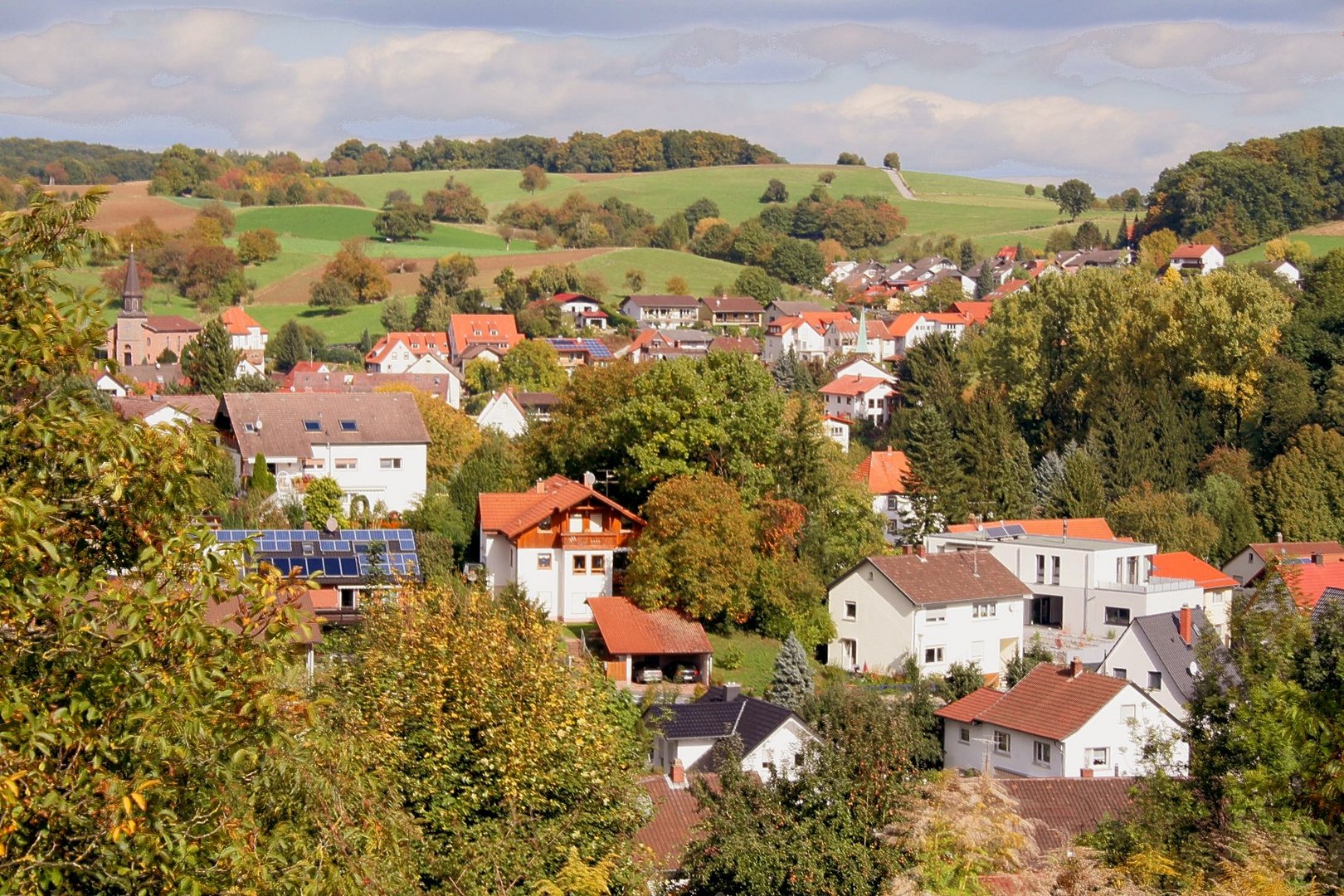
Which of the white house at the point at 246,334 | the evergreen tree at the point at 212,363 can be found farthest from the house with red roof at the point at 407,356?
the evergreen tree at the point at 212,363

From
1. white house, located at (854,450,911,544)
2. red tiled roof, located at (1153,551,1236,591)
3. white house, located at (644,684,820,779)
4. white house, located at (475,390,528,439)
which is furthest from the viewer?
white house, located at (475,390,528,439)

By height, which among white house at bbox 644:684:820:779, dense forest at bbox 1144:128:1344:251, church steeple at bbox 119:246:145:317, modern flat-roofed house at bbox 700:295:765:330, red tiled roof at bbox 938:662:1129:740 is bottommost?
red tiled roof at bbox 938:662:1129:740

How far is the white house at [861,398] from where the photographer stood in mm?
73938

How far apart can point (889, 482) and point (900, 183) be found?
131 meters

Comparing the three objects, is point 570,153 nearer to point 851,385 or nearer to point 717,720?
point 851,385

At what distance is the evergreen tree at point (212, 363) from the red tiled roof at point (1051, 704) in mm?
39011

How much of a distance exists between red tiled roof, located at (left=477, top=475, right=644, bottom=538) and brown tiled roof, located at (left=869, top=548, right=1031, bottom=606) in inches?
258

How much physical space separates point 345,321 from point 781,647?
7514cm

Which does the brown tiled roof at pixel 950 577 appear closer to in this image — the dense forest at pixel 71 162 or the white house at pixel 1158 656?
the white house at pixel 1158 656

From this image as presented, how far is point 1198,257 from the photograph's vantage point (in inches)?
4085

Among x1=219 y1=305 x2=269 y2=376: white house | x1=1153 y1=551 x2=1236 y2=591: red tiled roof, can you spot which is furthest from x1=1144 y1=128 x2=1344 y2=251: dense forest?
x1=1153 y1=551 x2=1236 y2=591: red tiled roof

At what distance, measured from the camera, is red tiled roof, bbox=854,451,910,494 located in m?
53.5

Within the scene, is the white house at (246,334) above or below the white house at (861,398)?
above

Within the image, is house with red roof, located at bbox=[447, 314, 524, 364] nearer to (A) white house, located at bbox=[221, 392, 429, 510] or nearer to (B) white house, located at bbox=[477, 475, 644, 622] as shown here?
(A) white house, located at bbox=[221, 392, 429, 510]
